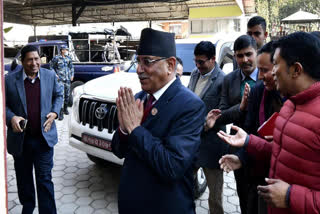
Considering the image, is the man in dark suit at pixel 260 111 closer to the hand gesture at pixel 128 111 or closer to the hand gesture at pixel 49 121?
the hand gesture at pixel 128 111

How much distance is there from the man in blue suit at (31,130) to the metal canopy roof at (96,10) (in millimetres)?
14090

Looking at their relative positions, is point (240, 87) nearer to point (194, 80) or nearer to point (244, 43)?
point (244, 43)

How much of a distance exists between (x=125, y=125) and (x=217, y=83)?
1.58m

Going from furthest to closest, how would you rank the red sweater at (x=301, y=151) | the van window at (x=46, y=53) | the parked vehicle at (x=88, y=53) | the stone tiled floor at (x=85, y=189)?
the van window at (x=46, y=53), the parked vehicle at (x=88, y=53), the stone tiled floor at (x=85, y=189), the red sweater at (x=301, y=151)

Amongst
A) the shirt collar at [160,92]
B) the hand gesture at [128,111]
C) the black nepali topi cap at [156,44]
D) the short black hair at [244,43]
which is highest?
the short black hair at [244,43]

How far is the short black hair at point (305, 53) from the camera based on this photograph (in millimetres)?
1339

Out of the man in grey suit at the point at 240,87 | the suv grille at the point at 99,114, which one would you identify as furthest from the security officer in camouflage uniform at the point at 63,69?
the man in grey suit at the point at 240,87

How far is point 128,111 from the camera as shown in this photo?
5.01 feet

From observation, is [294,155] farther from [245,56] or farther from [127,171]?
[245,56]

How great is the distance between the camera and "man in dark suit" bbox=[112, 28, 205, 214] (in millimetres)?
1474

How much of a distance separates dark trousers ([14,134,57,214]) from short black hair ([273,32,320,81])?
243 centimetres

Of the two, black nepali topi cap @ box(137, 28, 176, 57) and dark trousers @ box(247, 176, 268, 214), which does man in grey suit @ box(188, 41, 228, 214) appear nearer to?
dark trousers @ box(247, 176, 268, 214)

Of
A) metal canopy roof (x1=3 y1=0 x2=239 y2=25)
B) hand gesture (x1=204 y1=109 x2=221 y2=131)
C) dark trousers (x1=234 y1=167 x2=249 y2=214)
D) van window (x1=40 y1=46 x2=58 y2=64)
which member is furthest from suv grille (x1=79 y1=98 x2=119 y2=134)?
metal canopy roof (x1=3 y1=0 x2=239 y2=25)

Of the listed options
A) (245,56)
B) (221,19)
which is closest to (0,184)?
(245,56)
